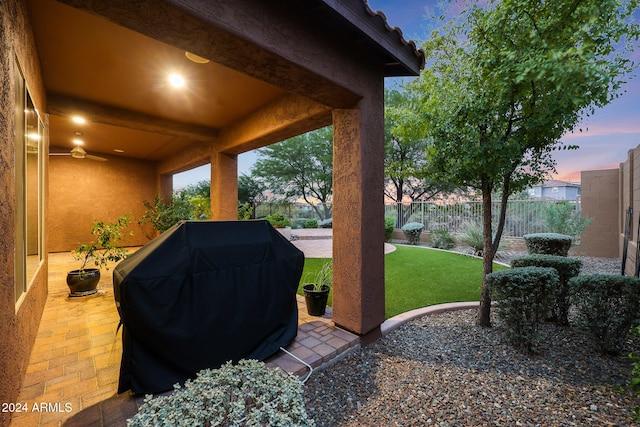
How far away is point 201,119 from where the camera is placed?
4797 millimetres

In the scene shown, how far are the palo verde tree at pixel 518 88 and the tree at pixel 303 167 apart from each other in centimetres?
1462

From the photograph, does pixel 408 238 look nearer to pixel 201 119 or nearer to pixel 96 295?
pixel 201 119

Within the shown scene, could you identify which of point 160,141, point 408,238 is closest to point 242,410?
point 160,141

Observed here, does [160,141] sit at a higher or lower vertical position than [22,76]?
higher

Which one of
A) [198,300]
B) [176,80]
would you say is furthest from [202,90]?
[198,300]

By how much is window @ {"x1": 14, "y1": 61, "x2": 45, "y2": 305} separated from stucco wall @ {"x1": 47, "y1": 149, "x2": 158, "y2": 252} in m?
4.96

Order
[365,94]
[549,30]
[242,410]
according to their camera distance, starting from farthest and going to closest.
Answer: [365,94], [549,30], [242,410]

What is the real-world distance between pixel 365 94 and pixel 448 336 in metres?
2.92

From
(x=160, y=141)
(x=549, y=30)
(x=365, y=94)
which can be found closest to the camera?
(x=549, y=30)

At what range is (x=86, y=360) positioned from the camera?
250cm

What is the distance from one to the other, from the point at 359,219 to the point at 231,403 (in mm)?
2017

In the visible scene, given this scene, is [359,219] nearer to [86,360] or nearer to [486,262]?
[486,262]

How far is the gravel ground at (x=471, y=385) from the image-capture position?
1.92 m

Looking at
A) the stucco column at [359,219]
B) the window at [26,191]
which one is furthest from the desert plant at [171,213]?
the stucco column at [359,219]
